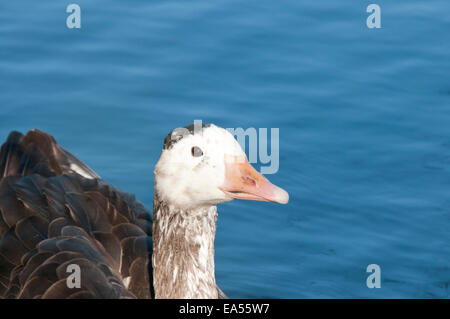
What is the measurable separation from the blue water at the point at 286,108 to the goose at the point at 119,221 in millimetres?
1864

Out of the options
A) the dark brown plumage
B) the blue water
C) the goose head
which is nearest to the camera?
the goose head

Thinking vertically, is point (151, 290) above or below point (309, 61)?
below

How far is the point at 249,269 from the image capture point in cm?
910

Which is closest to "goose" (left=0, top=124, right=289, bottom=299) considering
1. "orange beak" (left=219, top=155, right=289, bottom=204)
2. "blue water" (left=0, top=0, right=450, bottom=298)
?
"orange beak" (left=219, top=155, right=289, bottom=204)

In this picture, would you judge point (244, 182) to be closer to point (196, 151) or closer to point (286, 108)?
point (196, 151)

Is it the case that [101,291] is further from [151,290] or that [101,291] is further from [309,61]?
[309,61]

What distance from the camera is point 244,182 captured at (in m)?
6.15

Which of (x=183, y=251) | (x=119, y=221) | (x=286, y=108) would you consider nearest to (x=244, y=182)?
(x=183, y=251)

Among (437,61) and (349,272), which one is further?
(437,61)

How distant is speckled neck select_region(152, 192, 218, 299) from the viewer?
654cm

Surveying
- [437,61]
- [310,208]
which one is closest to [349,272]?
[310,208]

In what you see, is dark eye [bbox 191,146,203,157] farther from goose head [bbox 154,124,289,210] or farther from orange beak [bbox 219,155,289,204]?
orange beak [bbox 219,155,289,204]

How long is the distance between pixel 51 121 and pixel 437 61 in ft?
16.6

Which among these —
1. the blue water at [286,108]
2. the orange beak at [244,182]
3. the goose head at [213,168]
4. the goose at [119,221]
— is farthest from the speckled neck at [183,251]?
the blue water at [286,108]
